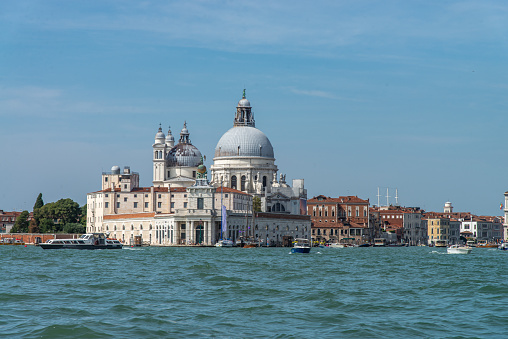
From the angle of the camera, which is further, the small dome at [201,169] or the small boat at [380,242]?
the small boat at [380,242]

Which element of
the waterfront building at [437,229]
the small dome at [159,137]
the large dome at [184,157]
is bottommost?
the waterfront building at [437,229]

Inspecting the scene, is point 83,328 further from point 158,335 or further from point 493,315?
point 493,315

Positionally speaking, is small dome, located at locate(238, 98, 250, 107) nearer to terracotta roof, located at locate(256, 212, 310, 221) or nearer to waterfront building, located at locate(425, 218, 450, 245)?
terracotta roof, located at locate(256, 212, 310, 221)

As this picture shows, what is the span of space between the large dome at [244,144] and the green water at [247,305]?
3202 inches

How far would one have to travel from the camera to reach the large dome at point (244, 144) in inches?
4742

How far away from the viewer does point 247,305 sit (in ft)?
83.9

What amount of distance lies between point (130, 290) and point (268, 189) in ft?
300

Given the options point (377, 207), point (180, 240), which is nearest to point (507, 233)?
point (377, 207)

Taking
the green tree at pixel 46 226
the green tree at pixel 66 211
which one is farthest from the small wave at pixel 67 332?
the green tree at pixel 66 211

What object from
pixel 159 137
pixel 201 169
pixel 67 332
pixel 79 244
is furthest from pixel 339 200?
pixel 67 332

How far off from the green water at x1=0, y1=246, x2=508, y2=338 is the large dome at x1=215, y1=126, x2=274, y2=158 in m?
81.3

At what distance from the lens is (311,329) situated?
21.1m

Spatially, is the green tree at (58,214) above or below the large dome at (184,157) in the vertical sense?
below

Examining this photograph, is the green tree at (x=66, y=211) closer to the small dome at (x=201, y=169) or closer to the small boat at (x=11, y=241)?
the small boat at (x=11, y=241)
